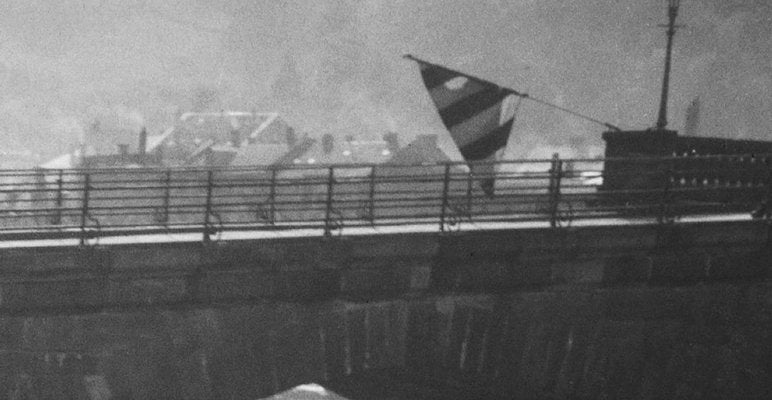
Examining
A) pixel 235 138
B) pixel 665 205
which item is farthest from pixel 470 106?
pixel 235 138

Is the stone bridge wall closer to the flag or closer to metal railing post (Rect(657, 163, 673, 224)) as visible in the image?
metal railing post (Rect(657, 163, 673, 224))

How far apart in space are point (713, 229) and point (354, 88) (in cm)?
10348

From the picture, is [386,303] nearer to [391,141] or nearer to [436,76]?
[436,76]

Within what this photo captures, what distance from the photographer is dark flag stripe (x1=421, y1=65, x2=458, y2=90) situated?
14.3m

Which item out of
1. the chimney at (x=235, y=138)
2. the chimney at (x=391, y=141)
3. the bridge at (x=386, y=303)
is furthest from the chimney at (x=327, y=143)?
the bridge at (x=386, y=303)

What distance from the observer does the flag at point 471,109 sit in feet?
47.2

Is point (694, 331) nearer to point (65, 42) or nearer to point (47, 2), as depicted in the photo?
point (65, 42)

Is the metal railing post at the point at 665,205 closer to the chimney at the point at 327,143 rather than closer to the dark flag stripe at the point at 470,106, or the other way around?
the dark flag stripe at the point at 470,106

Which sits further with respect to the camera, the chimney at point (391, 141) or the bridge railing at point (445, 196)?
the chimney at point (391, 141)

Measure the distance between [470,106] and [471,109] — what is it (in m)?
0.05

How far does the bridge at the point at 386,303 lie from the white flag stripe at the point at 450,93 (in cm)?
Result: 196

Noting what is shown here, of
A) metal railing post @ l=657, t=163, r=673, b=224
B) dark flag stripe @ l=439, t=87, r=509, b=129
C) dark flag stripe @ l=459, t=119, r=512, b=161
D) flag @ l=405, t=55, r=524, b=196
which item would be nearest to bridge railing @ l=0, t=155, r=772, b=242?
metal railing post @ l=657, t=163, r=673, b=224

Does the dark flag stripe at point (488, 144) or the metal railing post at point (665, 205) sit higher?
the dark flag stripe at point (488, 144)

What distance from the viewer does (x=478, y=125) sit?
14.6 metres
